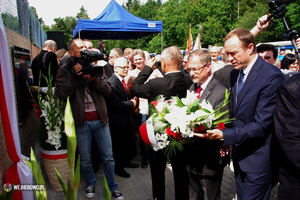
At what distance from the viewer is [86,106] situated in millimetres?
3357

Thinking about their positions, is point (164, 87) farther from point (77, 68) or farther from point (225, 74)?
point (225, 74)

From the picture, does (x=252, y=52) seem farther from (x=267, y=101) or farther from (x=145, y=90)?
(x=145, y=90)

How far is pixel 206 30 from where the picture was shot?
3550cm

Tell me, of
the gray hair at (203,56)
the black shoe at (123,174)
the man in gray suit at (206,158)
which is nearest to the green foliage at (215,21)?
the black shoe at (123,174)

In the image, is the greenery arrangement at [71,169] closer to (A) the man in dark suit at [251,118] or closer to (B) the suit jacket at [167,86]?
(A) the man in dark suit at [251,118]

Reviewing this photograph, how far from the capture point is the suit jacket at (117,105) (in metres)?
3.89

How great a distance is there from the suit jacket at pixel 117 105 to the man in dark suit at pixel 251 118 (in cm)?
202

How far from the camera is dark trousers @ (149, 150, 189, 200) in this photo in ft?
9.09

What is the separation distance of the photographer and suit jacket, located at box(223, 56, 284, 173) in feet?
6.07

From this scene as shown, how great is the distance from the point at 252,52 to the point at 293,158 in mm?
1020

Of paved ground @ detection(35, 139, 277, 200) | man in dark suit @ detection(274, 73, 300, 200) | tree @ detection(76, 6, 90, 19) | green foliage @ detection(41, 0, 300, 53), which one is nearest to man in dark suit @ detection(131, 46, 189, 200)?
paved ground @ detection(35, 139, 277, 200)

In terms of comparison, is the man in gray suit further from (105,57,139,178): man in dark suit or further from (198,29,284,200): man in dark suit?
(105,57,139,178): man in dark suit

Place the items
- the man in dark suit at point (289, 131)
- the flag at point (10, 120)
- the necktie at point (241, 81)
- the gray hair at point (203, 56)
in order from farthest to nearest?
the gray hair at point (203, 56), the necktie at point (241, 81), the flag at point (10, 120), the man in dark suit at point (289, 131)

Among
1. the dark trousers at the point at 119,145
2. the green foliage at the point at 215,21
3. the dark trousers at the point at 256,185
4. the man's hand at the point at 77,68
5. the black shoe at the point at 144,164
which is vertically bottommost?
the black shoe at the point at 144,164
